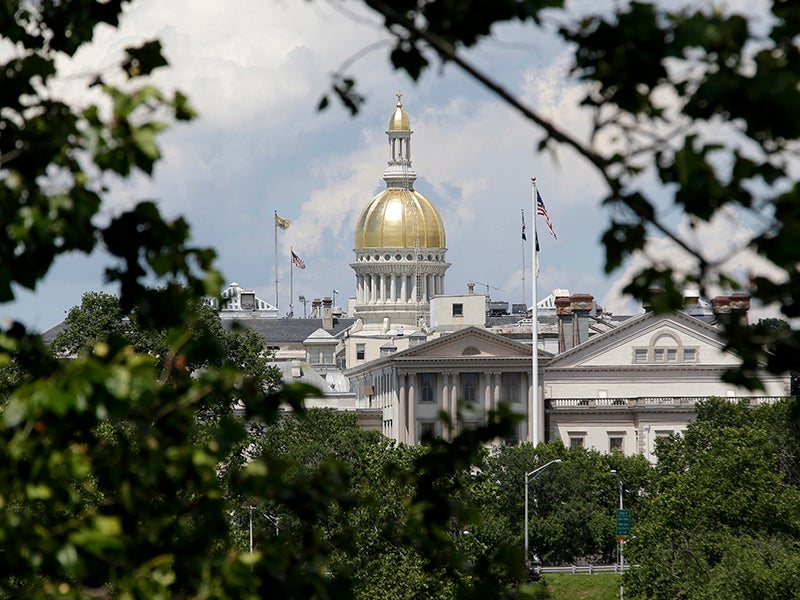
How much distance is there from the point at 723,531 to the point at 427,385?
266 ft

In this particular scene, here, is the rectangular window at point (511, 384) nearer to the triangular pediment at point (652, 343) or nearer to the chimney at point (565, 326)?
the triangular pediment at point (652, 343)

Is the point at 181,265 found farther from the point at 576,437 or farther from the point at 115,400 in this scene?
the point at 576,437

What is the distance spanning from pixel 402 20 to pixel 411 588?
62.3 metres

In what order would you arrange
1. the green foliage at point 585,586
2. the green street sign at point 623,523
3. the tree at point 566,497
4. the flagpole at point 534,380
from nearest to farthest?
the green foliage at point 585,586 → the green street sign at point 623,523 → the tree at point 566,497 → the flagpole at point 534,380

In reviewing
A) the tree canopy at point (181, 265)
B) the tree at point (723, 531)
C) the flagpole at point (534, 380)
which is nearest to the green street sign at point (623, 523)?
the tree at point (723, 531)

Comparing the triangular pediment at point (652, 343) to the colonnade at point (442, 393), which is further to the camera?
the colonnade at point (442, 393)

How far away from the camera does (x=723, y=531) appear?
83.2m

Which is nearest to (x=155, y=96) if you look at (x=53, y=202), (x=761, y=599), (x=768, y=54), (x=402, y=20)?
(x=53, y=202)

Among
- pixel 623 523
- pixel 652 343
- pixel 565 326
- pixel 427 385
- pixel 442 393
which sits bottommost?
pixel 623 523

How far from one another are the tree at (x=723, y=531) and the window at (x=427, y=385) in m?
60.3

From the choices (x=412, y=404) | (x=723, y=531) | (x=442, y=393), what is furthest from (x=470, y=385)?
(x=723, y=531)

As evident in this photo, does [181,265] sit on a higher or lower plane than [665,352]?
lower

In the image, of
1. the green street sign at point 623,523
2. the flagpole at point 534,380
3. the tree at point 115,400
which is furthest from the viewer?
the flagpole at point 534,380

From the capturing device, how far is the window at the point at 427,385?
16300 centimetres
